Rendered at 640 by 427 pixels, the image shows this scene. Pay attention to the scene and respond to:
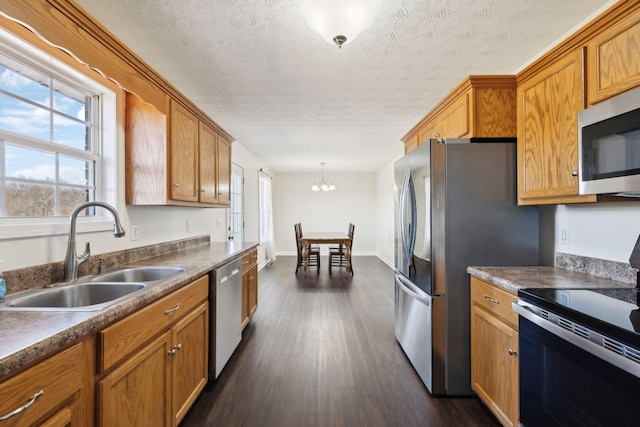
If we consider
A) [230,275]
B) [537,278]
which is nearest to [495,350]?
[537,278]

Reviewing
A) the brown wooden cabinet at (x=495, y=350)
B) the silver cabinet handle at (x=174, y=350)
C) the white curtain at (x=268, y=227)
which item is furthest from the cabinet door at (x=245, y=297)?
the white curtain at (x=268, y=227)

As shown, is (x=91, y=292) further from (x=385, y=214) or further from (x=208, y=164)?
(x=385, y=214)

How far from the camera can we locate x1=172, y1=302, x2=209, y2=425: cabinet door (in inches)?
59.0

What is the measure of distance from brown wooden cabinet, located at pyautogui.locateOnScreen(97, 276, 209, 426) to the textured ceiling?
5.29 ft

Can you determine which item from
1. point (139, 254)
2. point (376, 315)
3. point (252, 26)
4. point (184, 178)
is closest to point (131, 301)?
point (139, 254)

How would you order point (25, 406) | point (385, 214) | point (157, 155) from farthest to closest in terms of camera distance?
point (385, 214)
point (157, 155)
point (25, 406)

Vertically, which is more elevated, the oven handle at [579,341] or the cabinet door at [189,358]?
the oven handle at [579,341]

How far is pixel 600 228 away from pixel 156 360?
2.41 metres

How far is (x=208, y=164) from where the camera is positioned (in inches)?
105

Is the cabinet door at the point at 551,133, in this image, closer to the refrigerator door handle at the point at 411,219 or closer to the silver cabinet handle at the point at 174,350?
the refrigerator door handle at the point at 411,219

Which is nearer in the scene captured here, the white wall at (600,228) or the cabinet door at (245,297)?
the white wall at (600,228)

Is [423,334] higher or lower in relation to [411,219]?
lower

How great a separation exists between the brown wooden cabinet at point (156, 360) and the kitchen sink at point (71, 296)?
0.15m

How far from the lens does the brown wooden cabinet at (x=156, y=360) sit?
1010 mm
